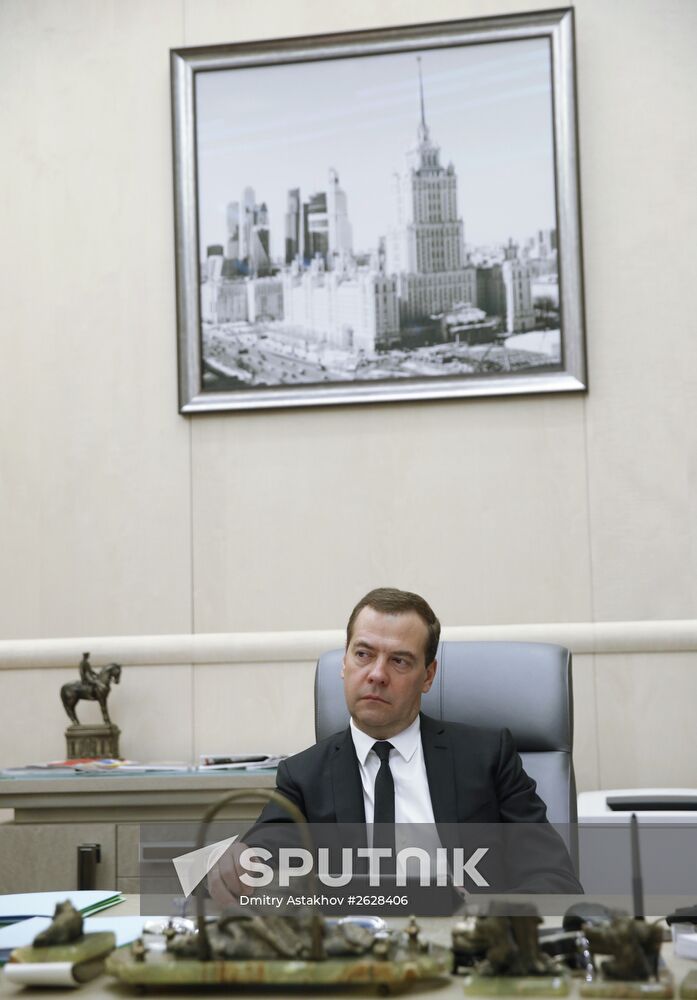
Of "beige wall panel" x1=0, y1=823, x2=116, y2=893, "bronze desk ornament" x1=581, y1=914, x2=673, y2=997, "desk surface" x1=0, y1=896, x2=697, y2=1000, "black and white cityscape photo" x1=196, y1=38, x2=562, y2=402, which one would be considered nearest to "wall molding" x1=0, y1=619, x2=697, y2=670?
"beige wall panel" x1=0, y1=823, x2=116, y2=893

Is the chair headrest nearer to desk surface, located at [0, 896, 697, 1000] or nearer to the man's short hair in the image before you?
the man's short hair

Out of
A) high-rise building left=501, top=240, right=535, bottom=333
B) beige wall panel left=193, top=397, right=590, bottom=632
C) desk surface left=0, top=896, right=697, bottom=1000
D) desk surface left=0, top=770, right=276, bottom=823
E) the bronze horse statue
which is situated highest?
high-rise building left=501, top=240, right=535, bottom=333

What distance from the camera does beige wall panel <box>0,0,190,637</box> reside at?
11.8 feet

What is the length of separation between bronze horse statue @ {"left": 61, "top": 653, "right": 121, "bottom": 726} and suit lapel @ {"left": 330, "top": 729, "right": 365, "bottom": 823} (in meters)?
1.18

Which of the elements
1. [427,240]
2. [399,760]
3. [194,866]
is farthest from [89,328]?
[194,866]

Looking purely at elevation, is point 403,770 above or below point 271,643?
below

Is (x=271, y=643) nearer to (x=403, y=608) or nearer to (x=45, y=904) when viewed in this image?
(x=403, y=608)

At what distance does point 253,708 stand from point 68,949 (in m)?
2.22

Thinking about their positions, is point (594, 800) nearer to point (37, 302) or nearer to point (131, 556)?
point (131, 556)

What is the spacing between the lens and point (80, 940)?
1.28m

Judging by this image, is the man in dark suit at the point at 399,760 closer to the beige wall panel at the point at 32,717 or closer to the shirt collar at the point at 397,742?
the shirt collar at the point at 397,742

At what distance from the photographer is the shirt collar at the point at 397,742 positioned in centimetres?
240

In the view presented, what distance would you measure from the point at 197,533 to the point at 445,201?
1246 mm

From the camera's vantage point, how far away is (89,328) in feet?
12.1
